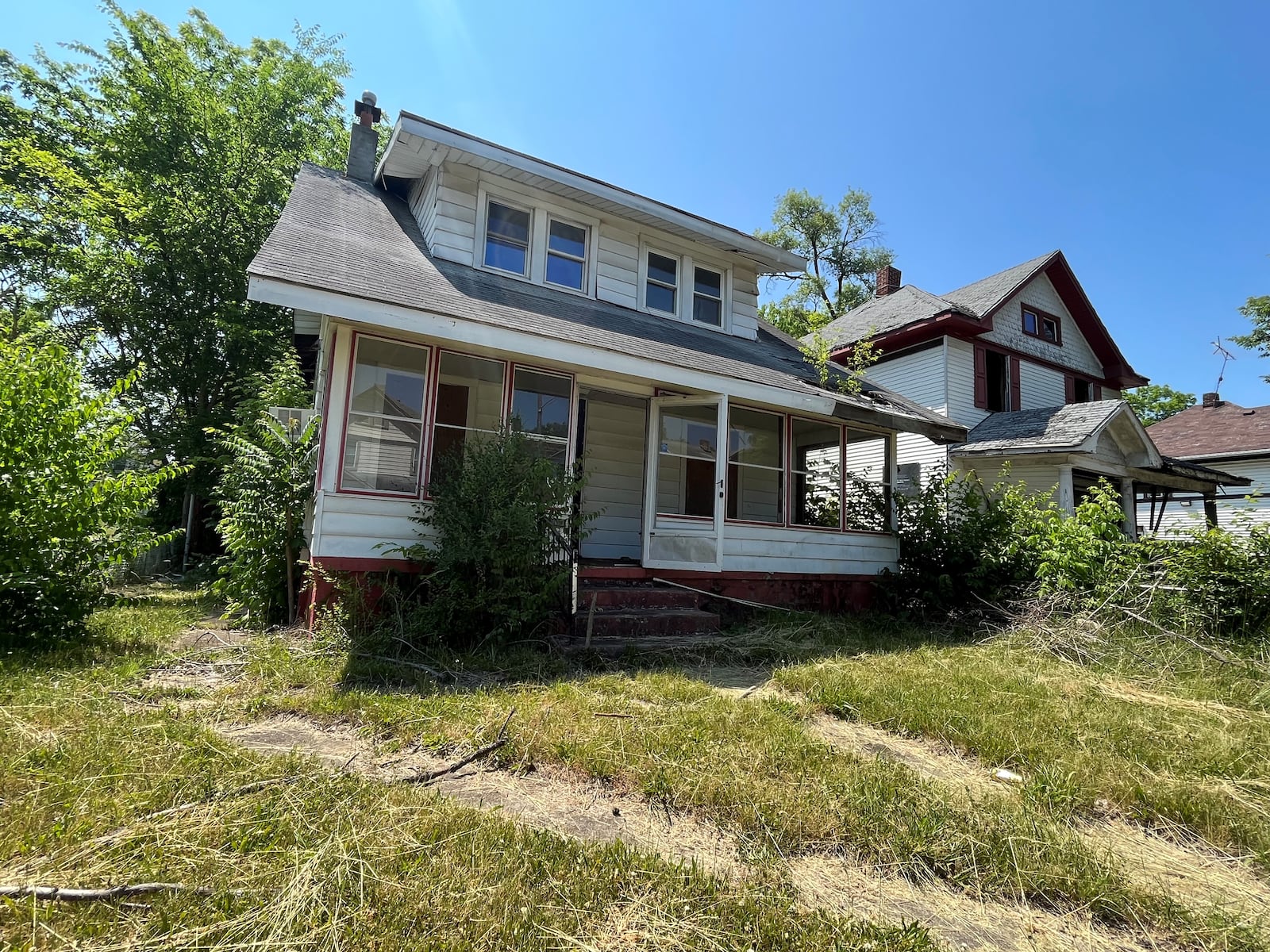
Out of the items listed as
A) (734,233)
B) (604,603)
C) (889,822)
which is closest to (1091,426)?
(734,233)

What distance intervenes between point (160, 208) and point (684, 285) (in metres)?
13.2

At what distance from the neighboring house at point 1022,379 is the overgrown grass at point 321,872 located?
34.5 feet

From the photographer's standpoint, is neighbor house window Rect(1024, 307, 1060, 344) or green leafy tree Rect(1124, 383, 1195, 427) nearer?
neighbor house window Rect(1024, 307, 1060, 344)

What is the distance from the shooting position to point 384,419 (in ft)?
20.2

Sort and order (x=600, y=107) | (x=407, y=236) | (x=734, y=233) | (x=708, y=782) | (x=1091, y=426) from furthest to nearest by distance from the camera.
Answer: (x=1091, y=426)
(x=600, y=107)
(x=734, y=233)
(x=407, y=236)
(x=708, y=782)

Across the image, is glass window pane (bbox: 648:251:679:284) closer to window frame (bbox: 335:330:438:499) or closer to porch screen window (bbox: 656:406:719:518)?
porch screen window (bbox: 656:406:719:518)

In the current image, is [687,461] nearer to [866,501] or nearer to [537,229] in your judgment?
[866,501]

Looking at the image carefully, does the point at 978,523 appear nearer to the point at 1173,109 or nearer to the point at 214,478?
the point at 214,478

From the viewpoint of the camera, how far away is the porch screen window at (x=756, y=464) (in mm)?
9203

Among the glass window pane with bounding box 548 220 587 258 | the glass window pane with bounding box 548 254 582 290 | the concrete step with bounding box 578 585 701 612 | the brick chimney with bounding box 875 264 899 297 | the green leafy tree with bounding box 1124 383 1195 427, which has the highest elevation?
the green leafy tree with bounding box 1124 383 1195 427


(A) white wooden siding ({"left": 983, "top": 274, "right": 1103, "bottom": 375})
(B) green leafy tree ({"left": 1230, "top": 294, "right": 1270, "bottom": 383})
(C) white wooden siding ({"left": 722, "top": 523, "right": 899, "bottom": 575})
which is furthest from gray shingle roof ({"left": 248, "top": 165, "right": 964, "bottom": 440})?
(B) green leafy tree ({"left": 1230, "top": 294, "right": 1270, "bottom": 383})

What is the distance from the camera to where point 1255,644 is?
18.7 feet

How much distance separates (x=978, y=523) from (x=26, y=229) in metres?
22.8

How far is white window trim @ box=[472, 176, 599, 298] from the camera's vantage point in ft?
27.4
